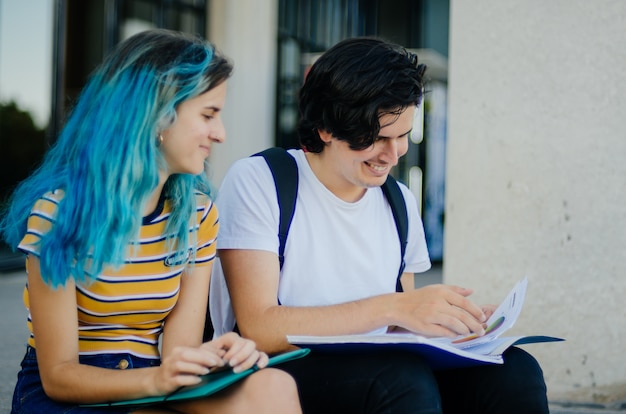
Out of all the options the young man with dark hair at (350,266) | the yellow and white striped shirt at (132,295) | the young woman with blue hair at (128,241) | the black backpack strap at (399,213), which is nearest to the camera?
the young woman with blue hair at (128,241)

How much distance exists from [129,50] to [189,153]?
251 millimetres

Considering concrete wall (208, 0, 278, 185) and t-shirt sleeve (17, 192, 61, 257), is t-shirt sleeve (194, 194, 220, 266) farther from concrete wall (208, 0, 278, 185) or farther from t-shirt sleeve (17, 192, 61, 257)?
concrete wall (208, 0, 278, 185)

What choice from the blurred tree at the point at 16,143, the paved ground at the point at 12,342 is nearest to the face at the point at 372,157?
the paved ground at the point at 12,342

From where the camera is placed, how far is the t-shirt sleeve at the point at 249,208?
200 centimetres

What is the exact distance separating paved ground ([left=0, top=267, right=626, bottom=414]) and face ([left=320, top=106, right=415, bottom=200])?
136 cm

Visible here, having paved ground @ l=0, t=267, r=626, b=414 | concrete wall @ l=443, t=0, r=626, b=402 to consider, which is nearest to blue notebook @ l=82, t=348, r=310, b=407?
paved ground @ l=0, t=267, r=626, b=414

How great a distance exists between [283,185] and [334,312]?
36 cm

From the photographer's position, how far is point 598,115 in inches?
122

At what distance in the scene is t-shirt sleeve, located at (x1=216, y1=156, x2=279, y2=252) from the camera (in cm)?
200

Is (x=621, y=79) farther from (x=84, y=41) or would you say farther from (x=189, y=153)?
(x=84, y=41)

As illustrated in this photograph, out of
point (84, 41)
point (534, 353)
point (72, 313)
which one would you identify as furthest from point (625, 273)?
point (84, 41)

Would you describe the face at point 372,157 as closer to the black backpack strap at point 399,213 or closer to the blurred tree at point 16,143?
the black backpack strap at point 399,213

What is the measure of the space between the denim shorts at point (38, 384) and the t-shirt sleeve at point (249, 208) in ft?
1.24

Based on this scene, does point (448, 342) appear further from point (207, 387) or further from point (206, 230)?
point (207, 387)
